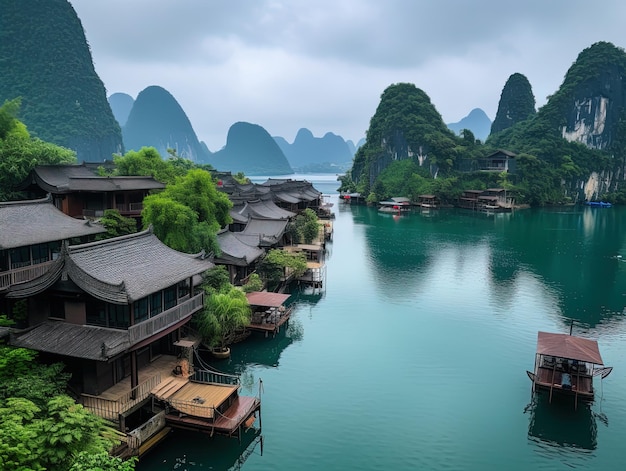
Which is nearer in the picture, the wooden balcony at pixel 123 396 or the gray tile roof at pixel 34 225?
the wooden balcony at pixel 123 396

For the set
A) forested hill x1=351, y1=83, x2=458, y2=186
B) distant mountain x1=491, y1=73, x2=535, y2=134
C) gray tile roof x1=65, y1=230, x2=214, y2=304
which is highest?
distant mountain x1=491, y1=73, x2=535, y2=134

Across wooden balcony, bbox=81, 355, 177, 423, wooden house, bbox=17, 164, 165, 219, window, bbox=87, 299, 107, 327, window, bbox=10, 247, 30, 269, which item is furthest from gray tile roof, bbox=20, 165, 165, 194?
wooden balcony, bbox=81, 355, 177, 423

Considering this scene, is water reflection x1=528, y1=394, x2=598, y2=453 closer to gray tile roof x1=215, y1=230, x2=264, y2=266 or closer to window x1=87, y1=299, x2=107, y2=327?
window x1=87, y1=299, x2=107, y2=327

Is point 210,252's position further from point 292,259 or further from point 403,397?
point 403,397

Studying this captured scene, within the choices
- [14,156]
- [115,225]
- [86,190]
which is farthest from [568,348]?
[14,156]

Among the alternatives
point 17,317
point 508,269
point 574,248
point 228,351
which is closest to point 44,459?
point 17,317

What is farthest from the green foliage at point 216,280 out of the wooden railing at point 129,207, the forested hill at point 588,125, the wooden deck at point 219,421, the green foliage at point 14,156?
the forested hill at point 588,125

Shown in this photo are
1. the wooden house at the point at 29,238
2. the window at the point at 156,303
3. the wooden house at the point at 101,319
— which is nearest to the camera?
the wooden house at the point at 101,319

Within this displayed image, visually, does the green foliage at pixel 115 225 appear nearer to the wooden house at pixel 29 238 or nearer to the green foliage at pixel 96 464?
the wooden house at pixel 29 238
